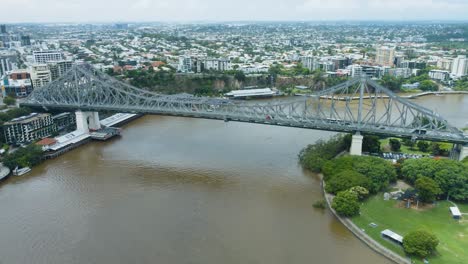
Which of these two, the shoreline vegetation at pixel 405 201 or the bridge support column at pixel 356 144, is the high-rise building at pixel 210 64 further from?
the shoreline vegetation at pixel 405 201

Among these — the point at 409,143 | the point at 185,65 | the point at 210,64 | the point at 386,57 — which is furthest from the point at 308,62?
the point at 409,143

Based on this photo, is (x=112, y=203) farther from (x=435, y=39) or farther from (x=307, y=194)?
(x=435, y=39)

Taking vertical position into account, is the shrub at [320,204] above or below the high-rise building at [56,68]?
below

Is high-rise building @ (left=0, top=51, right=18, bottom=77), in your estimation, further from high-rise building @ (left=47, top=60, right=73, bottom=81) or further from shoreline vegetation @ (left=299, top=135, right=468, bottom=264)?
shoreline vegetation @ (left=299, top=135, right=468, bottom=264)

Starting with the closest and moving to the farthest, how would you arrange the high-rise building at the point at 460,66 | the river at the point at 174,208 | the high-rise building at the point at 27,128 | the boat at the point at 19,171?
1. the river at the point at 174,208
2. the boat at the point at 19,171
3. the high-rise building at the point at 27,128
4. the high-rise building at the point at 460,66

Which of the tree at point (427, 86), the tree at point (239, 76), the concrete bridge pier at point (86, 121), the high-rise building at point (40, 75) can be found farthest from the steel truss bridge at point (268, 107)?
the tree at point (239, 76)

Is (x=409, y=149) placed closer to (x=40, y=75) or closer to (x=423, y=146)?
(x=423, y=146)

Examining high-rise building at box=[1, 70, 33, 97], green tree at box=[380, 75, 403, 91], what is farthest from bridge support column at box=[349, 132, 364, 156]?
high-rise building at box=[1, 70, 33, 97]
